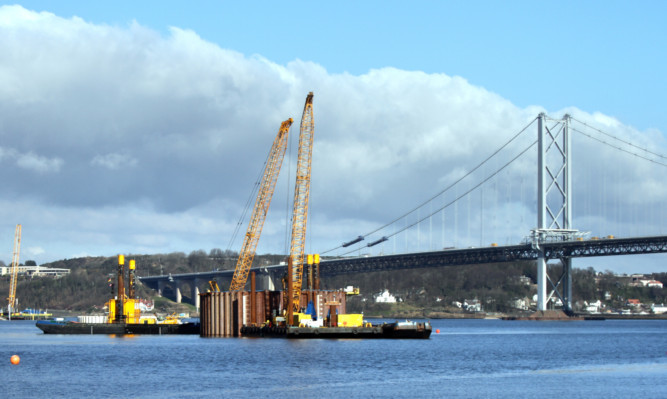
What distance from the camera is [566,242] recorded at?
158m

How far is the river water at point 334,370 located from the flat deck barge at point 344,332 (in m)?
1.36

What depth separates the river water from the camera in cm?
5244

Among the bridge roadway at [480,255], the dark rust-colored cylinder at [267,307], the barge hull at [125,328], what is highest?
the bridge roadway at [480,255]

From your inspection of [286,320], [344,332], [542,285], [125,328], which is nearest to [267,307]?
[286,320]

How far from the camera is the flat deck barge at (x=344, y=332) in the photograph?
96.0 meters

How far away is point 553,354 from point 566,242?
3146 inches

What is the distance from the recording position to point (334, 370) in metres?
63.3

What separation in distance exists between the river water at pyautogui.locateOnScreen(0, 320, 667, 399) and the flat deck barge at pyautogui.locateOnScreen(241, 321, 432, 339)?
1361mm

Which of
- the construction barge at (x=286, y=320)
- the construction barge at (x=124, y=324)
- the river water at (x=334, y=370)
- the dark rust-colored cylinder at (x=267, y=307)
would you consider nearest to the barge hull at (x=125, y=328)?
the construction barge at (x=124, y=324)

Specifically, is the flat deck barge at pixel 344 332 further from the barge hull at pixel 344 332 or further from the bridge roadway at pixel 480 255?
the bridge roadway at pixel 480 255

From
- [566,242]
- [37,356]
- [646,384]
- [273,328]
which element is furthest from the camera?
[566,242]

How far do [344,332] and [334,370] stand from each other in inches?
1288

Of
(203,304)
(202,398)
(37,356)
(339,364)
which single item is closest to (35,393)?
(202,398)

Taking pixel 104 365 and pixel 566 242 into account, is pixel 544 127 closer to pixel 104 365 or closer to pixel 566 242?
pixel 566 242
